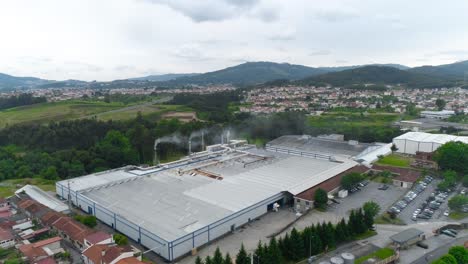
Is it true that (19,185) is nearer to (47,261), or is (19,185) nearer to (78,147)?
(78,147)

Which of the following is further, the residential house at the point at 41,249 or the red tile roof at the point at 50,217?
the red tile roof at the point at 50,217

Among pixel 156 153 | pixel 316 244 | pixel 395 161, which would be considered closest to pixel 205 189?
pixel 316 244

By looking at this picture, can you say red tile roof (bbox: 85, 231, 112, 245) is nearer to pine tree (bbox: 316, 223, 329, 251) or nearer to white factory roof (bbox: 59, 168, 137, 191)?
white factory roof (bbox: 59, 168, 137, 191)

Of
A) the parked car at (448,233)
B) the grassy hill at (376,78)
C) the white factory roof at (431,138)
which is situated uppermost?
the grassy hill at (376,78)

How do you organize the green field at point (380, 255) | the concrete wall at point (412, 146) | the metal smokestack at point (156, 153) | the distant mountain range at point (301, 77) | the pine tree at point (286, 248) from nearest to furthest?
the pine tree at point (286, 248) → the green field at point (380, 255) → the metal smokestack at point (156, 153) → the concrete wall at point (412, 146) → the distant mountain range at point (301, 77)

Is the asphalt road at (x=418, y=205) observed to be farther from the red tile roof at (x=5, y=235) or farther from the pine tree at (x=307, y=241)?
the red tile roof at (x=5, y=235)

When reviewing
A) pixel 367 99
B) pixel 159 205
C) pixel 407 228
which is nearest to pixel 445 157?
pixel 407 228

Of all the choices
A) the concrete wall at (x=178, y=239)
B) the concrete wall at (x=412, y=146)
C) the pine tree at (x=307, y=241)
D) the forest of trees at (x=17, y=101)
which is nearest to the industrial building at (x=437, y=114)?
the concrete wall at (x=412, y=146)
